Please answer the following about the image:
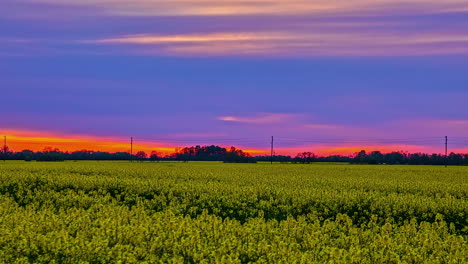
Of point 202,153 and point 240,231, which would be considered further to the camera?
point 202,153

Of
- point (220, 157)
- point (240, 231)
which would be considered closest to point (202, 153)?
point (220, 157)

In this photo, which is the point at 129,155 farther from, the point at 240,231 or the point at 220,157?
the point at 240,231

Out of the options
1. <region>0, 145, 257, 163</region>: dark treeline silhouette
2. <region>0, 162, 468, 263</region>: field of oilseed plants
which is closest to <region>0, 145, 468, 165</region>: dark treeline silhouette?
<region>0, 145, 257, 163</region>: dark treeline silhouette

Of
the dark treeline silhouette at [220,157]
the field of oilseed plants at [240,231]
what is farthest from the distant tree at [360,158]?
the field of oilseed plants at [240,231]

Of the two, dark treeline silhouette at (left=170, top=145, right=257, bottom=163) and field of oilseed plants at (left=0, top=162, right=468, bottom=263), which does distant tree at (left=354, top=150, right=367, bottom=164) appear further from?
field of oilseed plants at (left=0, top=162, right=468, bottom=263)

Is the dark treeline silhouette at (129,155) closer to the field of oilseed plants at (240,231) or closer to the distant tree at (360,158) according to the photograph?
the distant tree at (360,158)

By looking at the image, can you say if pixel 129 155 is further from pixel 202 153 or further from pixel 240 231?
pixel 240 231

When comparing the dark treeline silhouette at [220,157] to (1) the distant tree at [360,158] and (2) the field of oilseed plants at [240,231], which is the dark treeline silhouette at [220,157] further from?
(2) the field of oilseed plants at [240,231]

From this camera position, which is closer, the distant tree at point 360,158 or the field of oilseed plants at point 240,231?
the field of oilseed plants at point 240,231

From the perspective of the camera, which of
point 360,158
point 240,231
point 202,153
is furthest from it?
point 202,153

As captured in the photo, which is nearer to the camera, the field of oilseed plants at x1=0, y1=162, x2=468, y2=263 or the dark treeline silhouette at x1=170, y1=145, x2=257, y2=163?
the field of oilseed plants at x1=0, y1=162, x2=468, y2=263

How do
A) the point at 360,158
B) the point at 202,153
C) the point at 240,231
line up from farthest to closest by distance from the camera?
the point at 202,153
the point at 360,158
the point at 240,231

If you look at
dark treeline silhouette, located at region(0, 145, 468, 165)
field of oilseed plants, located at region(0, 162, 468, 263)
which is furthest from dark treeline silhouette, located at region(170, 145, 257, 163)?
field of oilseed plants, located at region(0, 162, 468, 263)

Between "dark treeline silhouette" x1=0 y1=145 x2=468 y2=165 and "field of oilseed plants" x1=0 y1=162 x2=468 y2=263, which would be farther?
"dark treeline silhouette" x1=0 y1=145 x2=468 y2=165
